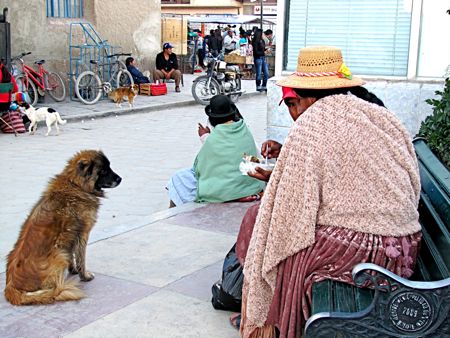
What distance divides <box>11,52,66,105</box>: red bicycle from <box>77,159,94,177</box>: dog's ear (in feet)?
35.2

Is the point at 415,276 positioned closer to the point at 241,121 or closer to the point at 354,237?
the point at 354,237

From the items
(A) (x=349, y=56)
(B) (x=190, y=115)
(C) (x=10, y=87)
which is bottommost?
(B) (x=190, y=115)

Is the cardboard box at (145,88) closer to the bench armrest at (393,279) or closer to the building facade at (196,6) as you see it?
the bench armrest at (393,279)

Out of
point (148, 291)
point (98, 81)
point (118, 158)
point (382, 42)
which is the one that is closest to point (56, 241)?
point (148, 291)

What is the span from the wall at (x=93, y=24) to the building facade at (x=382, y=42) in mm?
9253

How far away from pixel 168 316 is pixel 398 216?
1673 millimetres

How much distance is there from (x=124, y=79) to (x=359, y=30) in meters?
11.4

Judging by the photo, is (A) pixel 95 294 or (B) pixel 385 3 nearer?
(A) pixel 95 294

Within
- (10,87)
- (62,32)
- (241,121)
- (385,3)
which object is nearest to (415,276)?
(241,121)

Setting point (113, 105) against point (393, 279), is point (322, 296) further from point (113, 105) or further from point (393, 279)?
point (113, 105)

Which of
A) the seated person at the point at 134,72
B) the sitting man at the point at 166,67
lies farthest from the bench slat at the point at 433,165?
the sitting man at the point at 166,67

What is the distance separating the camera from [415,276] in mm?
3018

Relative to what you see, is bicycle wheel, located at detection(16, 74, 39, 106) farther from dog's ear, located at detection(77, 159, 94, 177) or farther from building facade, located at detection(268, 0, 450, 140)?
dog's ear, located at detection(77, 159, 94, 177)

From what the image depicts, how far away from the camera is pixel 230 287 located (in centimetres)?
378
